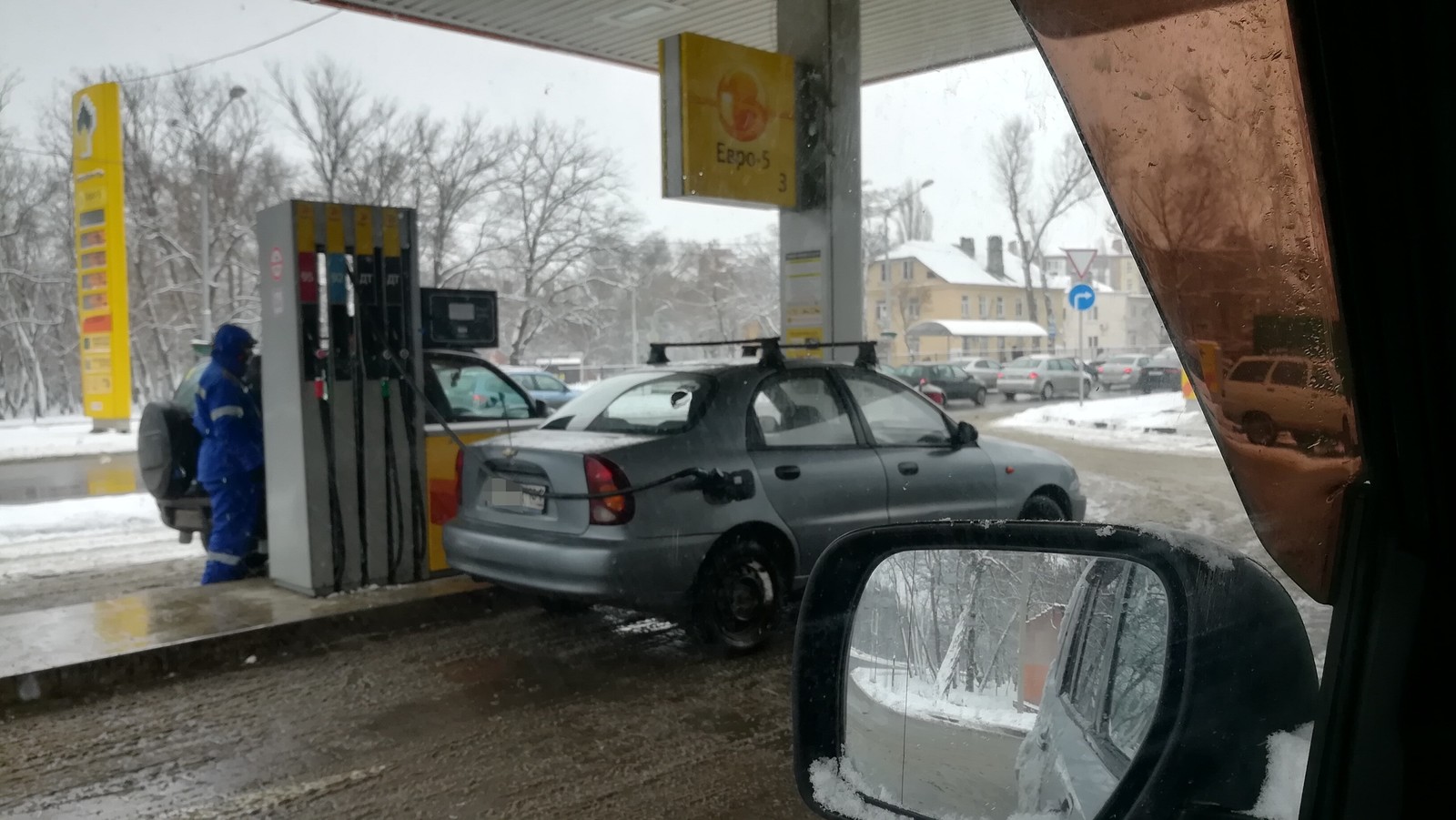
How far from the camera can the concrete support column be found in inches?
304

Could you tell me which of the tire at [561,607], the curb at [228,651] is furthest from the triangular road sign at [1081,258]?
the curb at [228,651]

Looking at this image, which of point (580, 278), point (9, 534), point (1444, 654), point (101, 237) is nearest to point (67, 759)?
point (1444, 654)

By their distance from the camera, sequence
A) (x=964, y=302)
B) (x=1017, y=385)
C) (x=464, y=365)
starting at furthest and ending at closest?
(x=464, y=365), (x=1017, y=385), (x=964, y=302)

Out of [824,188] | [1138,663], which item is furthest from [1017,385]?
[824,188]

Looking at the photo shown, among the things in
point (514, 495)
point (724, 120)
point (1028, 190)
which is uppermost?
point (724, 120)

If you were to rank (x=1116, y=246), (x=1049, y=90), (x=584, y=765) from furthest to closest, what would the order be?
(x=584, y=765) → (x=1049, y=90) → (x=1116, y=246)

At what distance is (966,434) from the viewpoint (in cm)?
563

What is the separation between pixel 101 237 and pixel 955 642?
21969 mm

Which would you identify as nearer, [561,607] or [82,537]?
[561,607]

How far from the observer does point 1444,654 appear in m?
0.95

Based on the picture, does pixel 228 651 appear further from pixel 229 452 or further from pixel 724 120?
pixel 724 120

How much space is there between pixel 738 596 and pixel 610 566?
74cm

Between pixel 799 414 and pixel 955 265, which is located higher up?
pixel 955 265

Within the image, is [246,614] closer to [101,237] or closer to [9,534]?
[9,534]
